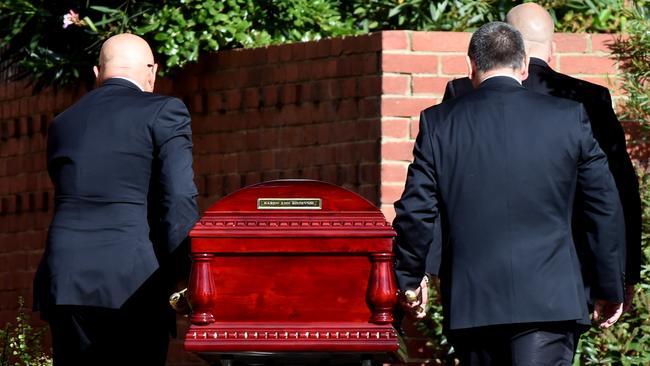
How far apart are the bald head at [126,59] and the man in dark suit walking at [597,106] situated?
47.5 inches

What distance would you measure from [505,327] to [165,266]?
51.2 inches

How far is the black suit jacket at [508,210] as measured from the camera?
226 inches

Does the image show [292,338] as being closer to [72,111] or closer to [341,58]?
[72,111]

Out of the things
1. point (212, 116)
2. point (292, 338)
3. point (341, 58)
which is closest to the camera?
point (292, 338)

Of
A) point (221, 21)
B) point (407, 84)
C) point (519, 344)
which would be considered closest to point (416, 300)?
point (519, 344)

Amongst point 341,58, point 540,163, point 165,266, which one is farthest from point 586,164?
point 341,58

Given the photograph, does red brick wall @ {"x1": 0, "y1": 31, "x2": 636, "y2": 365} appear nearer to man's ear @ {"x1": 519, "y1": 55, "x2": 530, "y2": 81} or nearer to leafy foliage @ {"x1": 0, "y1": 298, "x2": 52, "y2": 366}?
leafy foliage @ {"x1": 0, "y1": 298, "x2": 52, "y2": 366}

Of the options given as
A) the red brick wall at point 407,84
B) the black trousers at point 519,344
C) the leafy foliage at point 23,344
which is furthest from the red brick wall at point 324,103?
the black trousers at point 519,344

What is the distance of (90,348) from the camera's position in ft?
20.0

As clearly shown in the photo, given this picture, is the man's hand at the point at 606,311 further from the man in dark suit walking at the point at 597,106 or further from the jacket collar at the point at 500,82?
the jacket collar at the point at 500,82

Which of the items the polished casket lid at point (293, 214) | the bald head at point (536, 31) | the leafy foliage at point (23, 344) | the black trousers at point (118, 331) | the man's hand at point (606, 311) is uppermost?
the bald head at point (536, 31)

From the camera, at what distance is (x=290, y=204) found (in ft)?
18.6

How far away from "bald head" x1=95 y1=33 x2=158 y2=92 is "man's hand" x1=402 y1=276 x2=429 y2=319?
1412mm

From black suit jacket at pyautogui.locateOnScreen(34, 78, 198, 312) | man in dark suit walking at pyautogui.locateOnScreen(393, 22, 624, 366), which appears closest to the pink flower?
black suit jacket at pyautogui.locateOnScreen(34, 78, 198, 312)
